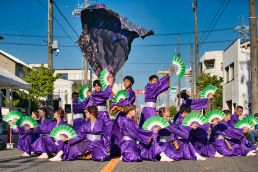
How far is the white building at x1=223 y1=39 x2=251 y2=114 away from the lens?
29.8 m

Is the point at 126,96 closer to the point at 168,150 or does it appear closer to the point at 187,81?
the point at 168,150

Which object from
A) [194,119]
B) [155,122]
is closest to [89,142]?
[155,122]

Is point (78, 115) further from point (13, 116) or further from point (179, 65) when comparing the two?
point (179, 65)

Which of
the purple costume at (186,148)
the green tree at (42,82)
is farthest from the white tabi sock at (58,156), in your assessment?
the green tree at (42,82)

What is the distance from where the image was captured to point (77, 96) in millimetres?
13914

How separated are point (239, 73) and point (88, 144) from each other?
21.9m

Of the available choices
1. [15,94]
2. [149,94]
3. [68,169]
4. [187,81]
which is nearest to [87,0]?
[15,94]

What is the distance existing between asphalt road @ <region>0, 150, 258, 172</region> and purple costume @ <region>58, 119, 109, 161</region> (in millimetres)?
235

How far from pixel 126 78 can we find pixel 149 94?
763 millimetres

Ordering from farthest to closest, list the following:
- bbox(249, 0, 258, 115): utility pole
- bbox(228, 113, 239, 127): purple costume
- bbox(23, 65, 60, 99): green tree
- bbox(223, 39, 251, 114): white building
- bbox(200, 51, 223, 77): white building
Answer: bbox(200, 51, 223, 77): white building, bbox(223, 39, 251, 114): white building, bbox(23, 65, 60, 99): green tree, bbox(249, 0, 258, 115): utility pole, bbox(228, 113, 239, 127): purple costume

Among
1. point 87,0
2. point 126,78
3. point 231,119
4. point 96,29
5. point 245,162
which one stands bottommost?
point 245,162

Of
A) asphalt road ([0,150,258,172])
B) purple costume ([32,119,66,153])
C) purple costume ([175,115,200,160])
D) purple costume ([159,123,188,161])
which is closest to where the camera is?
asphalt road ([0,150,258,172])

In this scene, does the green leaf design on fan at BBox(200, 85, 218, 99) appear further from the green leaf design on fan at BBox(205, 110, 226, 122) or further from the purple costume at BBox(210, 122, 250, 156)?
the purple costume at BBox(210, 122, 250, 156)

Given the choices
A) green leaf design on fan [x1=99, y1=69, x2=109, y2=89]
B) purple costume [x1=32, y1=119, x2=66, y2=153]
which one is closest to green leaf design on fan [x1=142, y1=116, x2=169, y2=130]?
purple costume [x1=32, y1=119, x2=66, y2=153]
